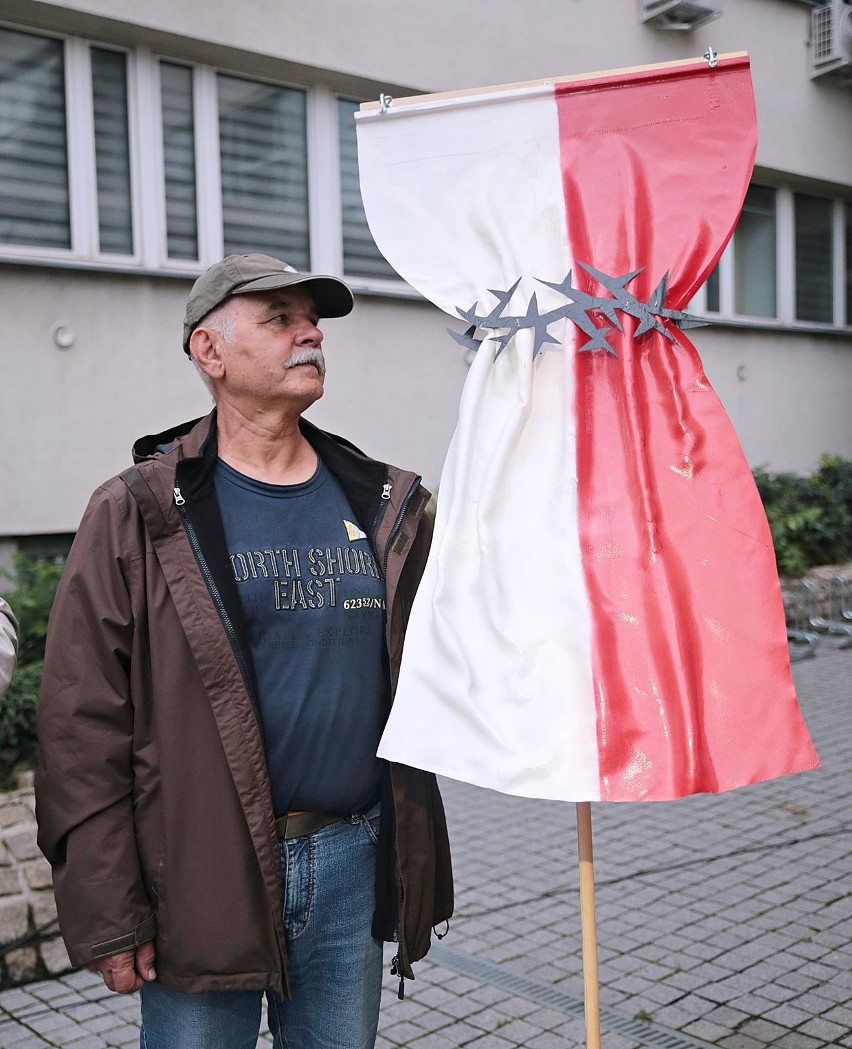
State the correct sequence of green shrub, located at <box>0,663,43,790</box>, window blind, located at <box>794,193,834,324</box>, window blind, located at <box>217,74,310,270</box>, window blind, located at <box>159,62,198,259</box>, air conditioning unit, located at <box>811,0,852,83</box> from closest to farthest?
1. green shrub, located at <box>0,663,43,790</box>
2. window blind, located at <box>159,62,198,259</box>
3. window blind, located at <box>217,74,310,270</box>
4. air conditioning unit, located at <box>811,0,852,83</box>
5. window blind, located at <box>794,193,834,324</box>

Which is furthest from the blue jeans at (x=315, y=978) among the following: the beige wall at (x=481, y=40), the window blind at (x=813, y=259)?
the window blind at (x=813, y=259)

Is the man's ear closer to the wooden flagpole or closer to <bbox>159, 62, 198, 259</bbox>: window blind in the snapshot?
the wooden flagpole

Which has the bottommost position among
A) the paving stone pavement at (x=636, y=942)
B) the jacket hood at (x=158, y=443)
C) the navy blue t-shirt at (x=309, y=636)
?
the paving stone pavement at (x=636, y=942)

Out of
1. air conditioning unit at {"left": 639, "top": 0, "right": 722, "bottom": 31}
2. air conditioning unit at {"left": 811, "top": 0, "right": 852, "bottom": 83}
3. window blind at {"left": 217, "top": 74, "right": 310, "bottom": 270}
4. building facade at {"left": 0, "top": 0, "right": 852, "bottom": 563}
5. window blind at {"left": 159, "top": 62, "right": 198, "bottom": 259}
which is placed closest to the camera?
building facade at {"left": 0, "top": 0, "right": 852, "bottom": 563}

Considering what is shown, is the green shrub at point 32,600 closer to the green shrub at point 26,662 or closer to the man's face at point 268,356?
the green shrub at point 26,662

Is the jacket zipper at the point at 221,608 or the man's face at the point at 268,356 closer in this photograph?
the jacket zipper at the point at 221,608

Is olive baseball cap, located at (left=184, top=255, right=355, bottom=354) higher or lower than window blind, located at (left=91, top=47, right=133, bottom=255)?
lower

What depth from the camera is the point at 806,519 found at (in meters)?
11.8

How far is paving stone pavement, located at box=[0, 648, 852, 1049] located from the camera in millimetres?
3982

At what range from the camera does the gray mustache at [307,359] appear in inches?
102

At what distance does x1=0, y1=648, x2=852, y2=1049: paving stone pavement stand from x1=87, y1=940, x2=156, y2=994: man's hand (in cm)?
181

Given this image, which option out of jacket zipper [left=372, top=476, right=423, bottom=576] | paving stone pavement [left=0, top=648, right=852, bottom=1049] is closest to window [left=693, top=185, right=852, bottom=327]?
paving stone pavement [left=0, top=648, right=852, bottom=1049]

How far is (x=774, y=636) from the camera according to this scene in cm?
243

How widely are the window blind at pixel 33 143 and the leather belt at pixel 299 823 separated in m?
6.45
